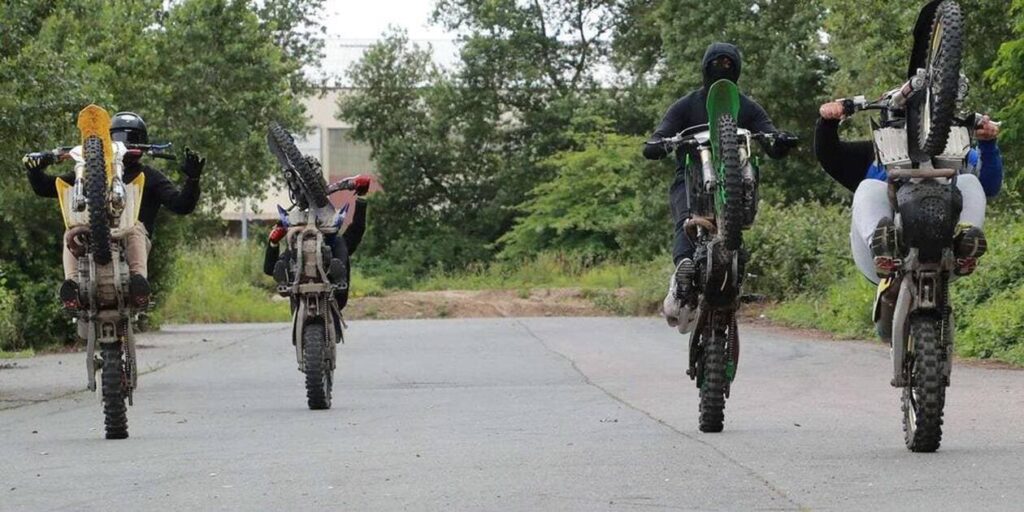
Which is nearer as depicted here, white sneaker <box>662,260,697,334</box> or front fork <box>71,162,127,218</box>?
white sneaker <box>662,260,697,334</box>

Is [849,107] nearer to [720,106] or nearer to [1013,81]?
[720,106]

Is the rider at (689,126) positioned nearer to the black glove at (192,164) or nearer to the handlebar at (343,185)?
the black glove at (192,164)

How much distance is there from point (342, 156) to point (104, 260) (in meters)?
78.7

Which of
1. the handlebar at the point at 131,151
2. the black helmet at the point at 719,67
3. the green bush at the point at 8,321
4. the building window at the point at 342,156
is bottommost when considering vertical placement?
the green bush at the point at 8,321

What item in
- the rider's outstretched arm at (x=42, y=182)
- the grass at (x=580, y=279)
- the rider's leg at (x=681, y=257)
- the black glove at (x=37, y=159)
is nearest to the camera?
the rider's leg at (x=681, y=257)

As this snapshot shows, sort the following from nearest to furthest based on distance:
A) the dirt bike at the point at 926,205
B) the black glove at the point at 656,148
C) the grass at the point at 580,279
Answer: the dirt bike at the point at 926,205 → the black glove at the point at 656,148 → the grass at the point at 580,279

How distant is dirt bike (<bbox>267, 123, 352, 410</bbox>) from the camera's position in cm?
1277

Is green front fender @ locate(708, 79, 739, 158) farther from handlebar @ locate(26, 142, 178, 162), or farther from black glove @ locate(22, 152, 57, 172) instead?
black glove @ locate(22, 152, 57, 172)

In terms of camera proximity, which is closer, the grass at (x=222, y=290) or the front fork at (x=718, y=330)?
the front fork at (x=718, y=330)

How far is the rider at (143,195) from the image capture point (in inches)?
428

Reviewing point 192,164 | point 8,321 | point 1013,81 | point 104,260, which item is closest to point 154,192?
point 192,164

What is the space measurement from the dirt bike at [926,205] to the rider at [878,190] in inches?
2.1

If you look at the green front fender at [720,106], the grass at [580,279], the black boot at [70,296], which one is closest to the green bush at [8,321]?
the black boot at [70,296]

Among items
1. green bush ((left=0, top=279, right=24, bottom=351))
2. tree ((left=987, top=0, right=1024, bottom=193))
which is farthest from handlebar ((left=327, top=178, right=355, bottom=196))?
green bush ((left=0, top=279, right=24, bottom=351))
